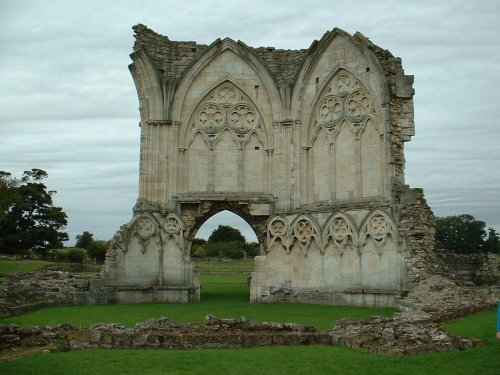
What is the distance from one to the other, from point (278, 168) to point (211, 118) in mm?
3592

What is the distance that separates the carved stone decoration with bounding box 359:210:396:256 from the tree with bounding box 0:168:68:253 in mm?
48198

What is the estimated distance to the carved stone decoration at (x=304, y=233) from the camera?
77.7ft

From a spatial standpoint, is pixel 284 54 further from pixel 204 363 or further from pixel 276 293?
pixel 204 363

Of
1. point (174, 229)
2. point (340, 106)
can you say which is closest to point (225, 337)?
point (174, 229)

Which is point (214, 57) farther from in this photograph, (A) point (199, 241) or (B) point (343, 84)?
(A) point (199, 241)

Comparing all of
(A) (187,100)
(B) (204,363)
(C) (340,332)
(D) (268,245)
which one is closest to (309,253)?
(D) (268,245)

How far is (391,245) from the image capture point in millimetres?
21391

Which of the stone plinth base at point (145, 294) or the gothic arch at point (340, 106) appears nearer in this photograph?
the stone plinth base at point (145, 294)

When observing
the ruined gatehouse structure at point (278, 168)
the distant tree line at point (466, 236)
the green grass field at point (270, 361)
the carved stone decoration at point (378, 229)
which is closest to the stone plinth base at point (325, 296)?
the ruined gatehouse structure at point (278, 168)

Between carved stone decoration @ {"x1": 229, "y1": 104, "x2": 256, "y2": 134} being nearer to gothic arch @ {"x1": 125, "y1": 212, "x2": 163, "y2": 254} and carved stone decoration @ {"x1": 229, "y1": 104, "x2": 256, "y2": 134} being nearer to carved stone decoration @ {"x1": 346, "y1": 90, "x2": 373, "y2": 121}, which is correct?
carved stone decoration @ {"x1": 346, "y1": 90, "x2": 373, "y2": 121}

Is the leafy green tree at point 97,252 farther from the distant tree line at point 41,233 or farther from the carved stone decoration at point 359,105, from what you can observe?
the carved stone decoration at point 359,105

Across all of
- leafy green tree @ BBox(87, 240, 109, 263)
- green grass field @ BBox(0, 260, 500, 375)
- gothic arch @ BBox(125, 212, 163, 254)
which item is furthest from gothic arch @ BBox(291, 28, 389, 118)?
leafy green tree @ BBox(87, 240, 109, 263)

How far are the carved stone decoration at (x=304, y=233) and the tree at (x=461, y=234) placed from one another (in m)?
57.7

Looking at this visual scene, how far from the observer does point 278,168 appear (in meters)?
25.0
